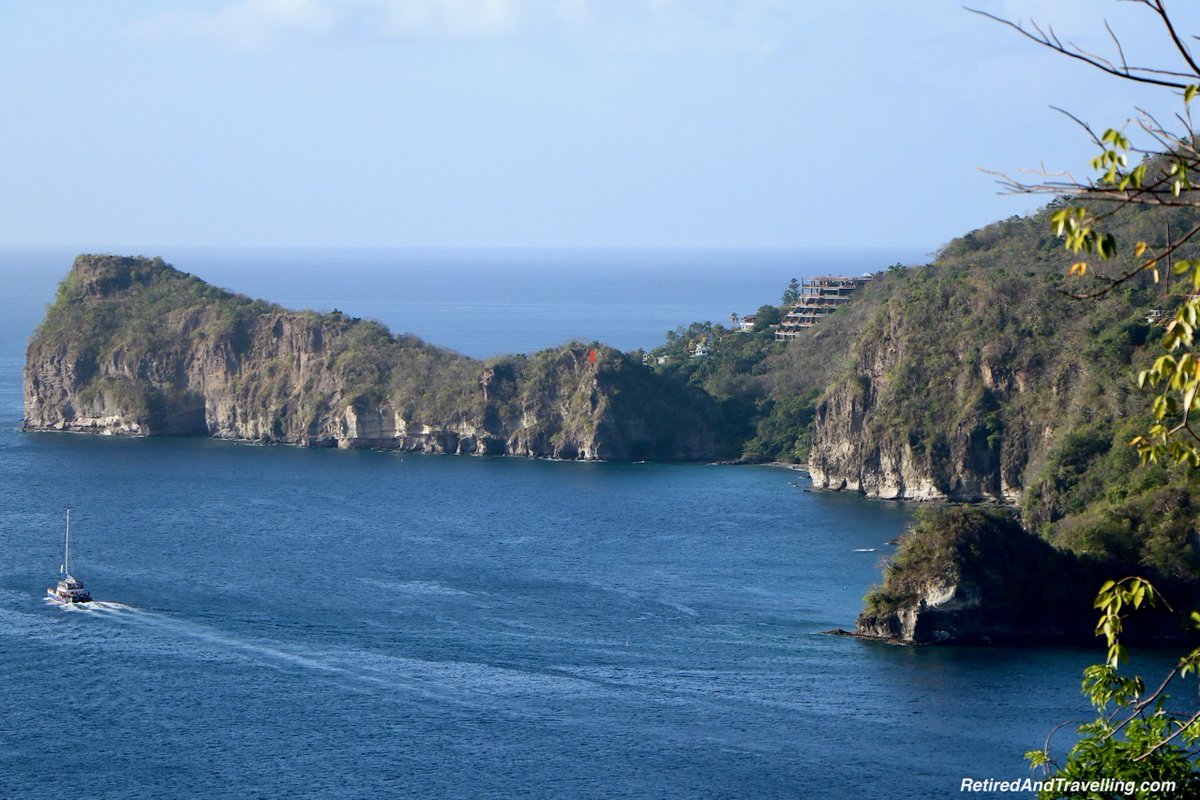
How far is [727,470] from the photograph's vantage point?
8419 centimetres

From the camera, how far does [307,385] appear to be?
96.9 metres

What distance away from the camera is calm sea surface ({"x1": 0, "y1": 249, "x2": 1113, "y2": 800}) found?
113 feet

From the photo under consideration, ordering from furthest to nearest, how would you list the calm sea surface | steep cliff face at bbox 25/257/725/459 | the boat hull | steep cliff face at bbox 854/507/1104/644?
steep cliff face at bbox 25/257/725/459 < the boat hull < steep cliff face at bbox 854/507/1104/644 < the calm sea surface

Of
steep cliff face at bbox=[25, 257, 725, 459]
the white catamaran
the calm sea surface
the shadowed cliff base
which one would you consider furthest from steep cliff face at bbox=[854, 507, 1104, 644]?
steep cliff face at bbox=[25, 257, 725, 459]

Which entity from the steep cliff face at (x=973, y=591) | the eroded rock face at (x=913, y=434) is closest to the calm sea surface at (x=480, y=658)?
the steep cliff face at (x=973, y=591)

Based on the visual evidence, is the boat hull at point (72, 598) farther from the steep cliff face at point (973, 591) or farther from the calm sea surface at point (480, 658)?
the steep cliff face at point (973, 591)

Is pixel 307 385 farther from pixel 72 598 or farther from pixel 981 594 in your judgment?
pixel 981 594

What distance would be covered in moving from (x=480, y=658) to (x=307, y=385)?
55.7m

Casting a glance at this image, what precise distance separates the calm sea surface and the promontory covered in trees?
5.92 m

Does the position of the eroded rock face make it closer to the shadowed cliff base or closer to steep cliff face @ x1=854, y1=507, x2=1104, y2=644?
the shadowed cliff base

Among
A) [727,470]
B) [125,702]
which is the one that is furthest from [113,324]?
[125,702]

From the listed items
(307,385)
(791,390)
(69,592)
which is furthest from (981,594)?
(307,385)

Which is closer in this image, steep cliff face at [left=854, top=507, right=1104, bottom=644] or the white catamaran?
steep cliff face at [left=854, top=507, right=1104, bottom=644]

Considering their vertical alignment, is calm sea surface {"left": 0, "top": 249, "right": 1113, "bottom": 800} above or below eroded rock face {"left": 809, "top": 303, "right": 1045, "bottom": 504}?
below
